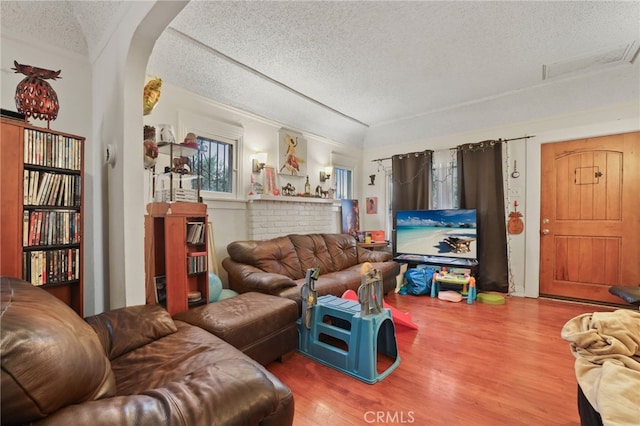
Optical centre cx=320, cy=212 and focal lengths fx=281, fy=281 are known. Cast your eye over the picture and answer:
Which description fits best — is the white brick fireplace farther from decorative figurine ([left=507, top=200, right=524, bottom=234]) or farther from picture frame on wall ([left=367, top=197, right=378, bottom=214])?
decorative figurine ([left=507, top=200, right=524, bottom=234])

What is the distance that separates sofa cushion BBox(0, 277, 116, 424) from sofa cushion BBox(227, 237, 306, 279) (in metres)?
2.16

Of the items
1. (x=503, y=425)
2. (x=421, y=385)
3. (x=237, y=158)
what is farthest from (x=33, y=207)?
(x=503, y=425)

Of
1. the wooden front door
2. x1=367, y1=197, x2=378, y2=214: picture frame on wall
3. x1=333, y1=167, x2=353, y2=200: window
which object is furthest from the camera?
x1=367, y1=197, x2=378, y2=214: picture frame on wall

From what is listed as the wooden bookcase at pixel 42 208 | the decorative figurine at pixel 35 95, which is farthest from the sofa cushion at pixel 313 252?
the decorative figurine at pixel 35 95

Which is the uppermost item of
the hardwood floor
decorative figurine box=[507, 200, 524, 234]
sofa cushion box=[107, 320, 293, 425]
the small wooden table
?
decorative figurine box=[507, 200, 524, 234]

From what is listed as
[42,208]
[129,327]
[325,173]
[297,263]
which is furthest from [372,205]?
[42,208]

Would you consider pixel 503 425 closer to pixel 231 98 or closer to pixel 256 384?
A: pixel 256 384

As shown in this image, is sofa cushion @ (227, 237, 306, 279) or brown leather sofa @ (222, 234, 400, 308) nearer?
brown leather sofa @ (222, 234, 400, 308)

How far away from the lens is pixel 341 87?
353 centimetres

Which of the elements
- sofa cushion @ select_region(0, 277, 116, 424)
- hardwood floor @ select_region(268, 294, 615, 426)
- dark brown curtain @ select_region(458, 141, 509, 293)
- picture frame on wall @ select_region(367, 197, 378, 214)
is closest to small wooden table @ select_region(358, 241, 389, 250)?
picture frame on wall @ select_region(367, 197, 378, 214)

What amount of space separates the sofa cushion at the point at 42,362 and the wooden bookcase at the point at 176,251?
47.5 inches

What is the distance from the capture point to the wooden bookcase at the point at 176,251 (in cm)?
209

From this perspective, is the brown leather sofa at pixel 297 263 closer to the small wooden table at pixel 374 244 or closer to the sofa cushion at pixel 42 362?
the small wooden table at pixel 374 244

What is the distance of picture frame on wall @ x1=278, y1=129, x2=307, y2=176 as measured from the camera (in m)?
4.06
